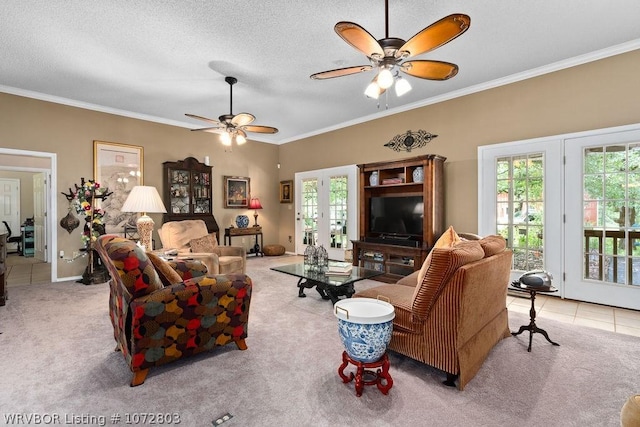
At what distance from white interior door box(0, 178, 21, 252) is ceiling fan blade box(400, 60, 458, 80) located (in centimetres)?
1001

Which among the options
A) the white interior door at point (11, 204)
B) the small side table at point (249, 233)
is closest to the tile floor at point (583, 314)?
the small side table at point (249, 233)

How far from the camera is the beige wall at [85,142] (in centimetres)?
443

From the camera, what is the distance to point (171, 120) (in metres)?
5.80

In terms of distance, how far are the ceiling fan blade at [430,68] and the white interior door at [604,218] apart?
7.35 ft

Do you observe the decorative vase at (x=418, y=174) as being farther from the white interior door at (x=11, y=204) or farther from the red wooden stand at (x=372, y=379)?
the white interior door at (x=11, y=204)

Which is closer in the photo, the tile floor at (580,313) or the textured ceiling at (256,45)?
the textured ceiling at (256,45)

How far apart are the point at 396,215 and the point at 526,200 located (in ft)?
5.62

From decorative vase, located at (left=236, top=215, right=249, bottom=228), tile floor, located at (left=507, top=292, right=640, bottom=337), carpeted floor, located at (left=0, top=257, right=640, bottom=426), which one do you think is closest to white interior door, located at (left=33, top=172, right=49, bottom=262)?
decorative vase, located at (left=236, top=215, right=249, bottom=228)

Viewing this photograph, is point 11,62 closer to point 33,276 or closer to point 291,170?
point 33,276

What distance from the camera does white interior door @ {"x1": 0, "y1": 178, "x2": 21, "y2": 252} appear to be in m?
7.77

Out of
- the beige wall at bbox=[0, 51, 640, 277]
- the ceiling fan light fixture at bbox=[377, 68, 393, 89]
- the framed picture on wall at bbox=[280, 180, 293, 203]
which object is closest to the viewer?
the ceiling fan light fixture at bbox=[377, 68, 393, 89]

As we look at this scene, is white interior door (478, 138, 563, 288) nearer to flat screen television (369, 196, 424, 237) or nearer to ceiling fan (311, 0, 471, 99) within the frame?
flat screen television (369, 196, 424, 237)

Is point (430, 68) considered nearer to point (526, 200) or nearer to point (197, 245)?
point (526, 200)

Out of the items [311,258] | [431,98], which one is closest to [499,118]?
[431,98]
